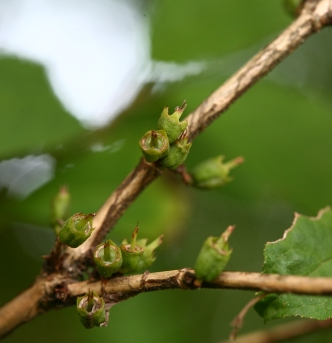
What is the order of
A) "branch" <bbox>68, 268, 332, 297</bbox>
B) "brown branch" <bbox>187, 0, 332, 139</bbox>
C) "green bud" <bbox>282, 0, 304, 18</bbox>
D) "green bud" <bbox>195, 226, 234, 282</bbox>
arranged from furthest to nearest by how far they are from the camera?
"green bud" <bbox>282, 0, 304, 18</bbox>
"brown branch" <bbox>187, 0, 332, 139</bbox>
"green bud" <bbox>195, 226, 234, 282</bbox>
"branch" <bbox>68, 268, 332, 297</bbox>

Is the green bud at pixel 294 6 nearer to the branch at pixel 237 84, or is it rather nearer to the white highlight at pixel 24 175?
the branch at pixel 237 84

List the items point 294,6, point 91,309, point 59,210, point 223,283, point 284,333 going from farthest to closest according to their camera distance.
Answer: point 284,333 < point 294,6 < point 59,210 < point 91,309 < point 223,283

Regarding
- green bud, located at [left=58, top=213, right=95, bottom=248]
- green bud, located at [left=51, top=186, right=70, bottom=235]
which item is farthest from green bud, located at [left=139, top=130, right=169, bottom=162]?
green bud, located at [left=51, top=186, right=70, bottom=235]

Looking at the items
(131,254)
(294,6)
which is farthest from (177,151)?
(294,6)

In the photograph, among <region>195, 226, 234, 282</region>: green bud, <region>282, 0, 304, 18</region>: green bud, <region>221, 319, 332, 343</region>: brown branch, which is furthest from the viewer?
<region>221, 319, 332, 343</region>: brown branch

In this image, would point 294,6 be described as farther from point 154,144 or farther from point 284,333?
point 284,333

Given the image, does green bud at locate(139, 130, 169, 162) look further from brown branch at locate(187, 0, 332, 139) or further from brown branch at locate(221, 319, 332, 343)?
brown branch at locate(221, 319, 332, 343)

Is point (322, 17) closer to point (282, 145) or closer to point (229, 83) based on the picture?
point (229, 83)
